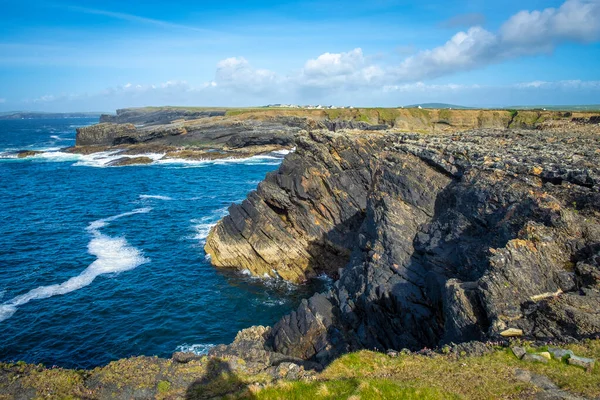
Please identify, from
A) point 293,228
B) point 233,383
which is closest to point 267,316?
point 293,228

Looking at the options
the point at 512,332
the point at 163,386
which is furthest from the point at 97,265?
the point at 512,332

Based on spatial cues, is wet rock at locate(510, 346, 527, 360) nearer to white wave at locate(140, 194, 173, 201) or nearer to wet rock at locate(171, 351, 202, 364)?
wet rock at locate(171, 351, 202, 364)

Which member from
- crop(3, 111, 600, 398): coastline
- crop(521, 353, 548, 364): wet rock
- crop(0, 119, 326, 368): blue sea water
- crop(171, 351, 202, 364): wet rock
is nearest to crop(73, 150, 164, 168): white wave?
crop(0, 119, 326, 368): blue sea water

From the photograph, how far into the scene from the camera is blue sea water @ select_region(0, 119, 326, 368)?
28641 mm

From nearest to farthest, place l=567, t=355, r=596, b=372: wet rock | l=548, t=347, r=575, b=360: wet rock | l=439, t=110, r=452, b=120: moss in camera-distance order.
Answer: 1. l=567, t=355, r=596, b=372: wet rock
2. l=548, t=347, r=575, b=360: wet rock
3. l=439, t=110, r=452, b=120: moss

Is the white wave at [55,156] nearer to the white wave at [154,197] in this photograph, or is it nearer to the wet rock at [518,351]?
the white wave at [154,197]

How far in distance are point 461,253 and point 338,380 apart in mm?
11729

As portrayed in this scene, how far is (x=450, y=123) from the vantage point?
119625 millimetres

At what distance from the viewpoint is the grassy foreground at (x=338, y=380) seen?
39.0ft

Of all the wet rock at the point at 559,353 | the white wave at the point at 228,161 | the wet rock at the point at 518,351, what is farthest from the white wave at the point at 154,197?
the wet rock at the point at 559,353

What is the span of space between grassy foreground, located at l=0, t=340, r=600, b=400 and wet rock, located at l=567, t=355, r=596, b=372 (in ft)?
0.53

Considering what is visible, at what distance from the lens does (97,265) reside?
41.1m

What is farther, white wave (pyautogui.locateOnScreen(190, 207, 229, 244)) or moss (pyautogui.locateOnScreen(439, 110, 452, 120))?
moss (pyautogui.locateOnScreen(439, 110, 452, 120))

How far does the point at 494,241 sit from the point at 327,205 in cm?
2191
